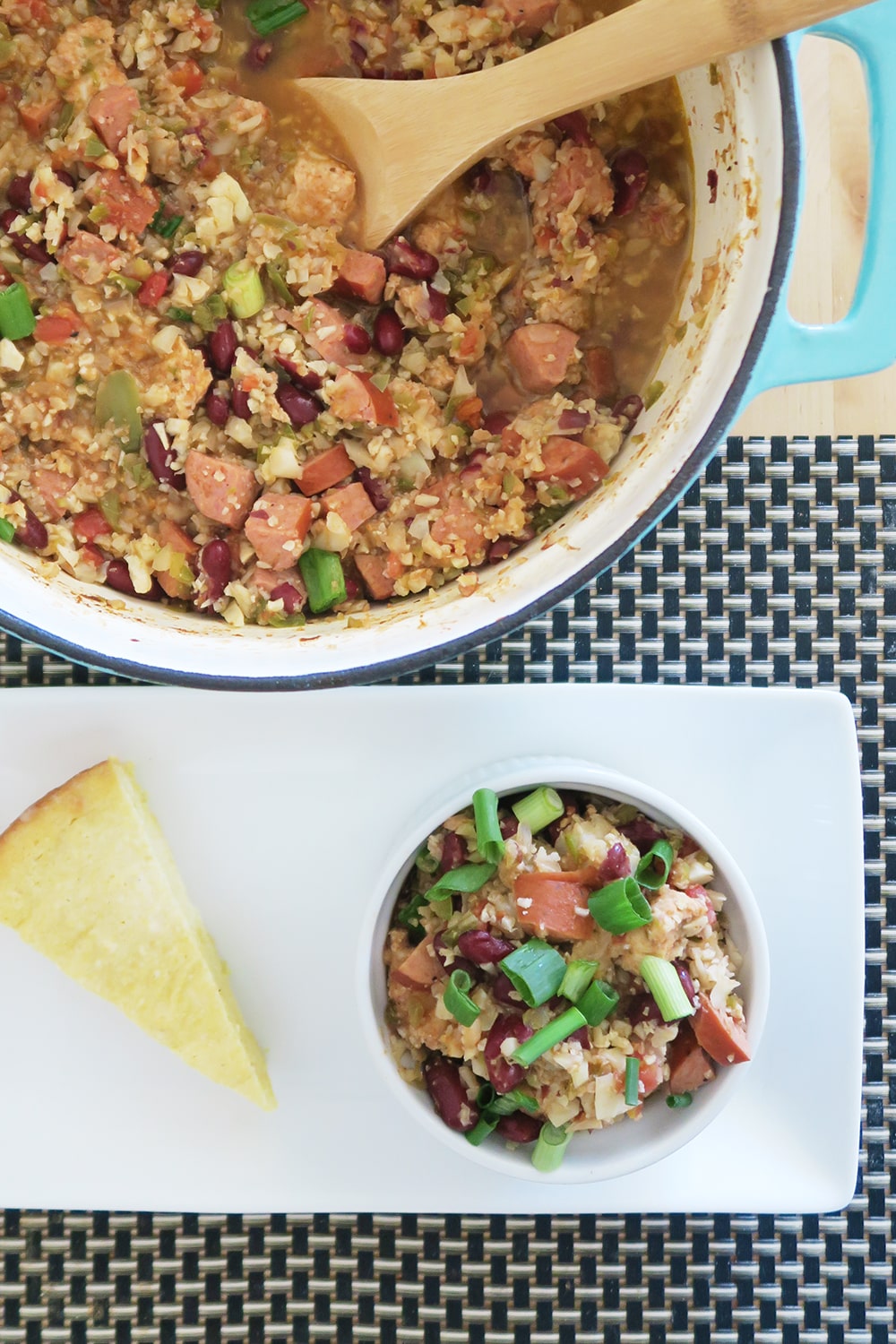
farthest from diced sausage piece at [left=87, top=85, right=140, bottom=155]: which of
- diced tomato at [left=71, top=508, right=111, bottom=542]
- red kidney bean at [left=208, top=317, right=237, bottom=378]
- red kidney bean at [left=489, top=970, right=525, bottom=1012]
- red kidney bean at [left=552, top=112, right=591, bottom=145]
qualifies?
red kidney bean at [left=489, top=970, right=525, bottom=1012]

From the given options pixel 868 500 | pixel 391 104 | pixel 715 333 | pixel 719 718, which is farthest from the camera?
pixel 868 500

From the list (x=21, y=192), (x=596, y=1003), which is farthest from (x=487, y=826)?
(x=21, y=192)

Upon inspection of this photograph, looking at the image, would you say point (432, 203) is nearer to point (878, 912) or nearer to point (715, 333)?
point (715, 333)

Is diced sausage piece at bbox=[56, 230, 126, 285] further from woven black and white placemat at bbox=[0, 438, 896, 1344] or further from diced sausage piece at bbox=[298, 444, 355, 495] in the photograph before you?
woven black and white placemat at bbox=[0, 438, 896, 1344]

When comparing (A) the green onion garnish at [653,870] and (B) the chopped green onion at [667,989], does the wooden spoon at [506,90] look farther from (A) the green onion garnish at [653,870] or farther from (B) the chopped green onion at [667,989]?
(B) the chopped green onion at [667,989]

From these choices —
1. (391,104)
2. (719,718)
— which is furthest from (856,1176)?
(391,104)

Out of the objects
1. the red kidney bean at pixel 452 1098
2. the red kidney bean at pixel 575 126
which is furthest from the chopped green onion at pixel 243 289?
the red kidney bean at pixel 452 1098
